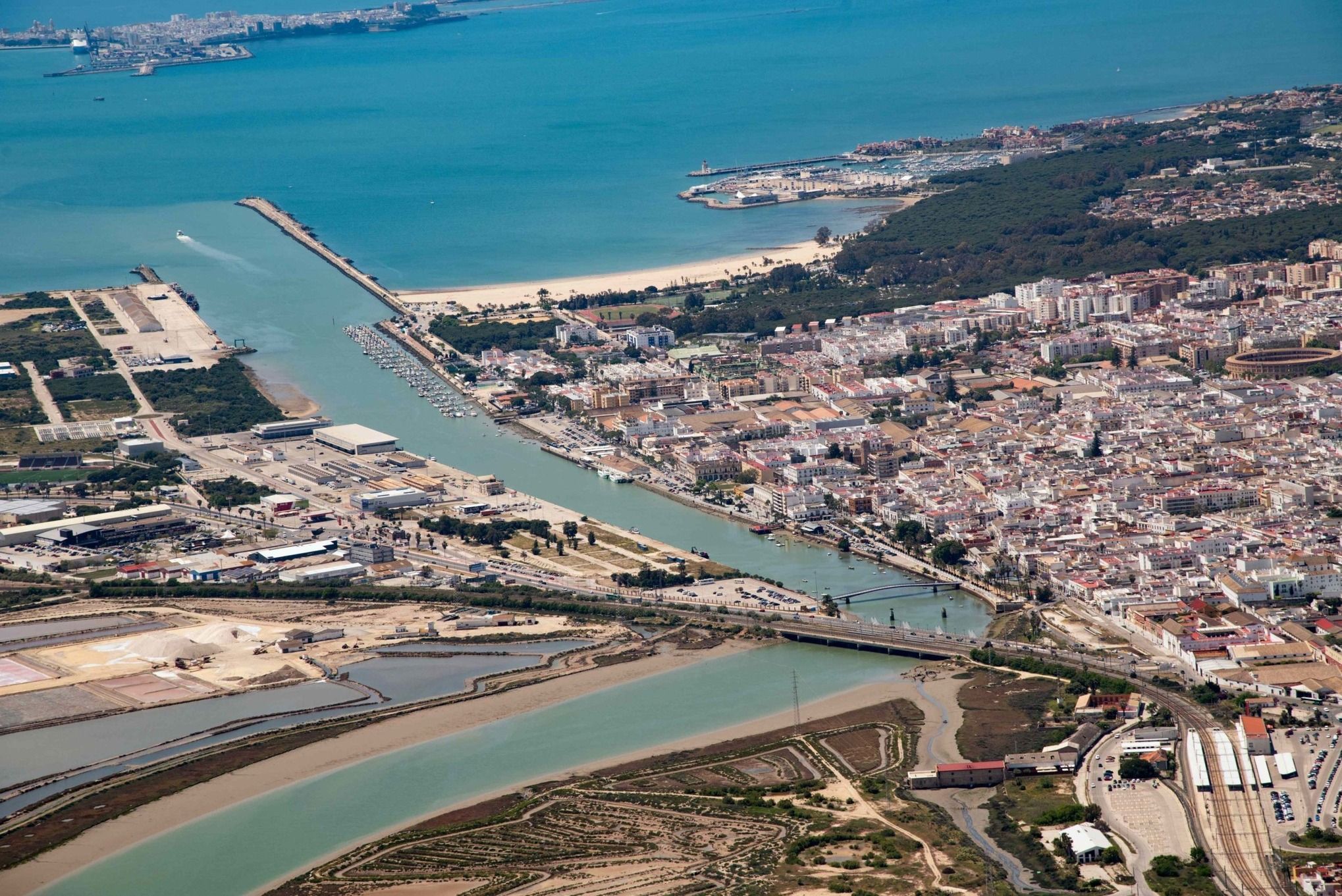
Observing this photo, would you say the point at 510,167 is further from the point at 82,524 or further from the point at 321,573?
the point at 321,573

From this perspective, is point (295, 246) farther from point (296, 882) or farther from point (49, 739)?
point (296, 882)

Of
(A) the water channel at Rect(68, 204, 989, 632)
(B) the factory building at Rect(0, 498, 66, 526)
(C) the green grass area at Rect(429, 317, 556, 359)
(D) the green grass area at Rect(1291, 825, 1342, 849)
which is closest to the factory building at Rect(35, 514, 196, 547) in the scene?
(B) the factory building at Rect(0, 498, 66, 526)

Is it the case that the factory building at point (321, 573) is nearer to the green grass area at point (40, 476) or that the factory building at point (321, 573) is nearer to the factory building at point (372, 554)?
the factory building at point (372, 554)

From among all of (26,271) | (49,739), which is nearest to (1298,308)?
(49,739)

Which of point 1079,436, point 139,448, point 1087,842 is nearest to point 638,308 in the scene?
point 139,448

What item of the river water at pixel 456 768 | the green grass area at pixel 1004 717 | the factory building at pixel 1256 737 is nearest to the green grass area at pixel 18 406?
the river water at pixel 456 768
